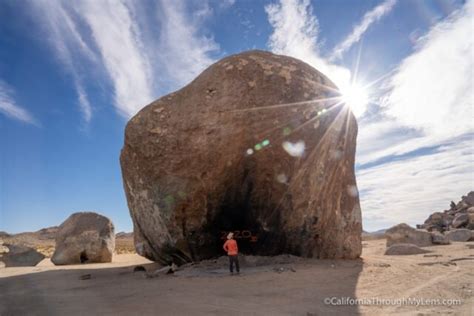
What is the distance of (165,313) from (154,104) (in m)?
6.36

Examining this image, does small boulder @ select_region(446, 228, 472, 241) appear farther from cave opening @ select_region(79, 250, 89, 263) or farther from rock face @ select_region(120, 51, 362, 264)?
cave opening @ select_region(79, 250, 89, 263)

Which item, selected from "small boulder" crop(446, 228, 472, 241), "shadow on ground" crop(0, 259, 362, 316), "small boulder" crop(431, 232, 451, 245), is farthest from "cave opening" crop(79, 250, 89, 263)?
"small boulder" crop(446, 228, 472, 241)

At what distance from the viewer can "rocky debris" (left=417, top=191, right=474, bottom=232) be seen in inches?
1037

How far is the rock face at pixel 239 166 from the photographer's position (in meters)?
8.75

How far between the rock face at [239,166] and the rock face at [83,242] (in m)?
5.60

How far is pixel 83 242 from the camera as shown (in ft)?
46.2

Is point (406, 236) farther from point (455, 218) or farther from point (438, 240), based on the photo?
point (455, 218)

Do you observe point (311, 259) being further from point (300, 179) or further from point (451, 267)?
point (451, 267)

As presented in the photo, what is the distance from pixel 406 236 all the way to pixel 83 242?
1410 cm

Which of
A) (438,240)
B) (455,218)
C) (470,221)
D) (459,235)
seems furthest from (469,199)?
(438,240)

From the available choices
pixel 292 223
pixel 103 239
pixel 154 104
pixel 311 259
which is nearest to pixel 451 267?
pixel 311 259

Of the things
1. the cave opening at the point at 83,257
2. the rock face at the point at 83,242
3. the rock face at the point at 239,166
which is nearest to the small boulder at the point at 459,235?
the rock face at the point at 239,166

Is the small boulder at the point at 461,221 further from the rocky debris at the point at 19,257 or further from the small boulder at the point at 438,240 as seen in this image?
the rocky debris at the point at 19,257

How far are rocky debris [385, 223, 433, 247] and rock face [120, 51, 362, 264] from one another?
25.8ft
